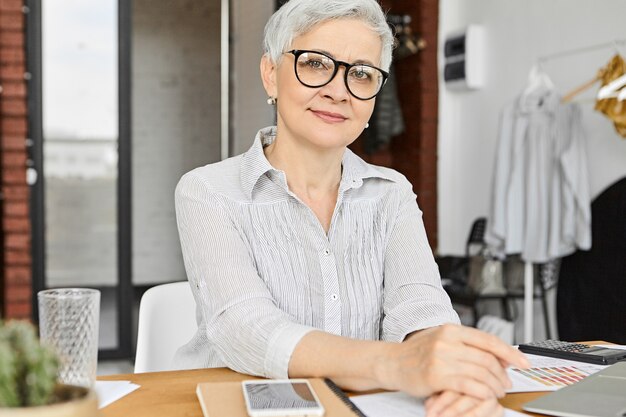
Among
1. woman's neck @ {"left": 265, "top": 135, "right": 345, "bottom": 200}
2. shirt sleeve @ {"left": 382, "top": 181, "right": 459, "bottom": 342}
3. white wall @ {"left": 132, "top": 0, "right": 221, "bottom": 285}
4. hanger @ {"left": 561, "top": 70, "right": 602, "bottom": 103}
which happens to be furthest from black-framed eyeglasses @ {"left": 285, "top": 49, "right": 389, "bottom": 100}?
white wall @ {"left": 132, "top": 0, "right": 221, "bottom": 285}

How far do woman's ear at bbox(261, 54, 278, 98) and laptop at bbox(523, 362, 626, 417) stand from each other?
32.8 inches

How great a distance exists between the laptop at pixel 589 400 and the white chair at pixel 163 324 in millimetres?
852

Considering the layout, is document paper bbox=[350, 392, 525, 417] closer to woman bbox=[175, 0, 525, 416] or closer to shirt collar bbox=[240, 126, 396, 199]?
woman bbox=[175, 0, 525, 416]

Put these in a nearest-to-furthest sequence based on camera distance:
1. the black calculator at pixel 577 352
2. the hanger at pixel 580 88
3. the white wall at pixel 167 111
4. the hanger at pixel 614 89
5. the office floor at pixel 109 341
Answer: the black calculator at pixel 577 352 → the hanger at pixel 614 89 → the hanger at pixel 580 88 → the office floor at pixel 109 341 → the white wall at pixel 167 111

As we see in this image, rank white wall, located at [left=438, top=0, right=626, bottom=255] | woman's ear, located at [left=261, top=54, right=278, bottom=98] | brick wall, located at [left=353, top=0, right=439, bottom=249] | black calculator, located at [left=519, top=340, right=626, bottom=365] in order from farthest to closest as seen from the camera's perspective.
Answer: brick wall, located at [left=353, top=0, right=439, bottom=249] → white wall, located at [left=438, top=0, right=626, bottom=255] → woman's ear, located at [left=261, top=54, right=278, bottom=98] → black calculator, located at [left=519, top=340, right=626, bottom=365]

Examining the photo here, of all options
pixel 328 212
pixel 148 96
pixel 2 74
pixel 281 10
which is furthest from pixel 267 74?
pixel 148 96

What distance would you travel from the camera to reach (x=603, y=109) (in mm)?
3258

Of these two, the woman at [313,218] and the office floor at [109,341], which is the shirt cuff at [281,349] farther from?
the office floor at [109,341]

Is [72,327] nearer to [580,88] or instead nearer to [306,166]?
A: [306,166]

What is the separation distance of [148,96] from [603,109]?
173 inches

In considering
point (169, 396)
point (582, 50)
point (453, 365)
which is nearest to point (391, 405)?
point (453, 365)

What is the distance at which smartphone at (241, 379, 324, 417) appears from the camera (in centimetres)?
96

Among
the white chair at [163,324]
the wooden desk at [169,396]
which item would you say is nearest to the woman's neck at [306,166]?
the white chair at [163,324]

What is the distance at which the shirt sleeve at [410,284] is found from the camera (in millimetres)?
1395
